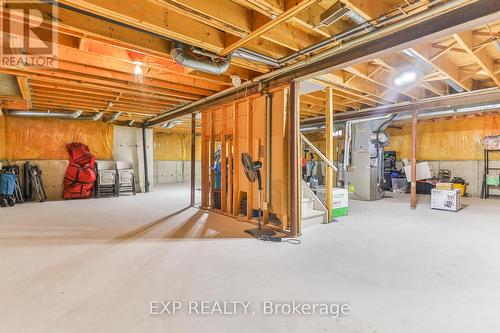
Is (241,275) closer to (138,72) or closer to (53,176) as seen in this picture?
(138,72)

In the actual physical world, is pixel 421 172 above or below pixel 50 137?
below

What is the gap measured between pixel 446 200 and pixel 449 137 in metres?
4.14

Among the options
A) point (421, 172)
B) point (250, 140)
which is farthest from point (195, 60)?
point (421, 172)

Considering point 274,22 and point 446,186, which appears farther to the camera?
point 446,186

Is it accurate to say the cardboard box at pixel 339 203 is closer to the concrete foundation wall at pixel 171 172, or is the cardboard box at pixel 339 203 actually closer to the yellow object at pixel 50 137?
the yellow object at pixel 50 137

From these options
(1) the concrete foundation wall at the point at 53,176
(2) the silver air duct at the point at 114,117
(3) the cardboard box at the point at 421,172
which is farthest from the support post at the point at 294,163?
(1) the concrete foundation wall at the point at 53,176

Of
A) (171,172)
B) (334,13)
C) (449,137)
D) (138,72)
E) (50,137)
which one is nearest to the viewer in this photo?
(334,13)

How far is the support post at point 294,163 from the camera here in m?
3.69

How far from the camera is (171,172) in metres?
12.8

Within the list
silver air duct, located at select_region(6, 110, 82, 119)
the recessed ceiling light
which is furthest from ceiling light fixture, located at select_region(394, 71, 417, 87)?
silver air duct, located at select_region(6, 110, 82, 119)

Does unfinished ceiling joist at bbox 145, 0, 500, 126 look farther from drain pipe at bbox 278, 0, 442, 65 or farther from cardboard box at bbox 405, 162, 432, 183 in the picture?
cardboard box at bbox 405, 162, 432, 183

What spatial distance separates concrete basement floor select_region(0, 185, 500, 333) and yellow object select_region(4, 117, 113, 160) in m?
3.75

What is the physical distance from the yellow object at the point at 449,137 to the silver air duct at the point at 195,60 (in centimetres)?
840

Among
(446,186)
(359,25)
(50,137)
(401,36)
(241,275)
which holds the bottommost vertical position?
(241,275)
